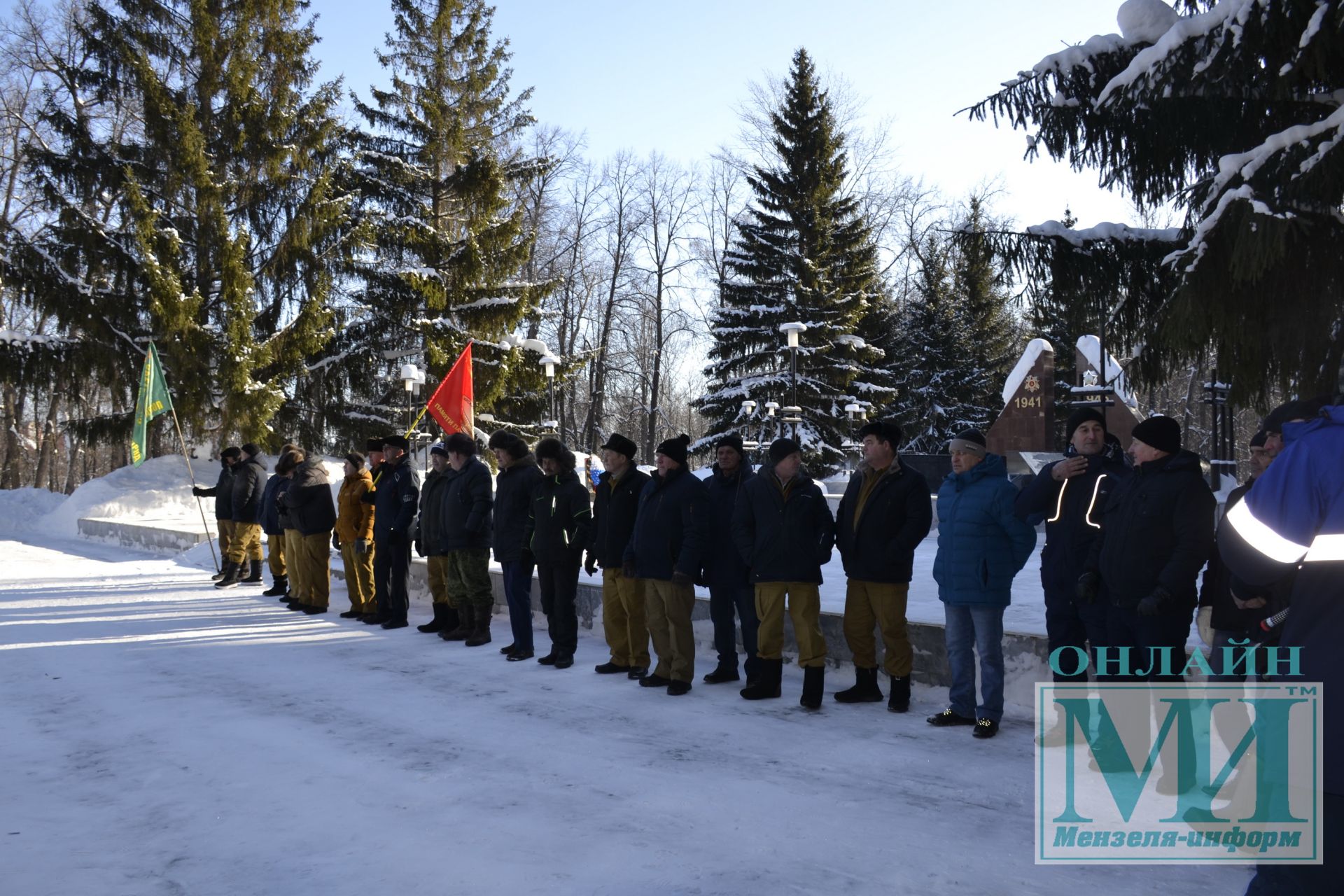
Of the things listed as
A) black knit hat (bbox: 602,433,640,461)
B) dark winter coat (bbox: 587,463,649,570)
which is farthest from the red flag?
dark winter coat (bbox: 587,463,649,570)

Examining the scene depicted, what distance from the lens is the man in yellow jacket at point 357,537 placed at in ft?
34.5

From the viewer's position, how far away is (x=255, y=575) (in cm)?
1367

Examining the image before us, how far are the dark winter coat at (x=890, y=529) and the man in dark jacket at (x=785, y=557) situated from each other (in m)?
0.23

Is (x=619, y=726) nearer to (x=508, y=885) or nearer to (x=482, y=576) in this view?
(x=508, y=885)

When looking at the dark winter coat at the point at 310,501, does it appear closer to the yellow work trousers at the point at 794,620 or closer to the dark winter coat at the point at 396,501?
the dark winter coat at the point at 396,501

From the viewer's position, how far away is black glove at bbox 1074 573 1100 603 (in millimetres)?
4855

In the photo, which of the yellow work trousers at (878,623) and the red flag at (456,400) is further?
the red flag at (456,400)

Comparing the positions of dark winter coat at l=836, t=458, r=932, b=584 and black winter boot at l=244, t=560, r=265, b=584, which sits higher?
dark winter coat at l=836, t=458, r=932, b=584

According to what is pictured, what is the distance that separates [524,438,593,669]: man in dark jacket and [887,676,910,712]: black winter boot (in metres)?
2.68

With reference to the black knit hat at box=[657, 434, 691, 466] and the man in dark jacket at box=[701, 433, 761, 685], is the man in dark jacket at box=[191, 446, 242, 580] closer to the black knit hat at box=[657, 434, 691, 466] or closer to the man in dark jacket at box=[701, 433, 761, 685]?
the black knit hat at box=[657, 434, 691, 466]

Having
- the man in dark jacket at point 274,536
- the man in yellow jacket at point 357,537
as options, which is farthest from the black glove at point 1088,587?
the man in dark jacket at point 274,536

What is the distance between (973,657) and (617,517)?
2955 millimetres

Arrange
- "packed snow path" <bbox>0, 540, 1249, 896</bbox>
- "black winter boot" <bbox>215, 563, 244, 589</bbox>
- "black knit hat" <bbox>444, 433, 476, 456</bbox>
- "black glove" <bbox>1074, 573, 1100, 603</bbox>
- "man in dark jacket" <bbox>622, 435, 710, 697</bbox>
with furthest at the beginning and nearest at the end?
"black winter boot" <bbox>215, 563, 244, 589</bbox>
"black knit hat" <bbox>444, 433, 476, 456</bbox>
"man in dark jacket" <bbox>622, 435, 710, 697</bbox>
"black glove" <bbox>1074, 573, 1100, 603</bbox>
"packed snow path" <bbox>0, 540, 1249, 896</bbox>

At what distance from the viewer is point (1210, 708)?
16.0 ft
